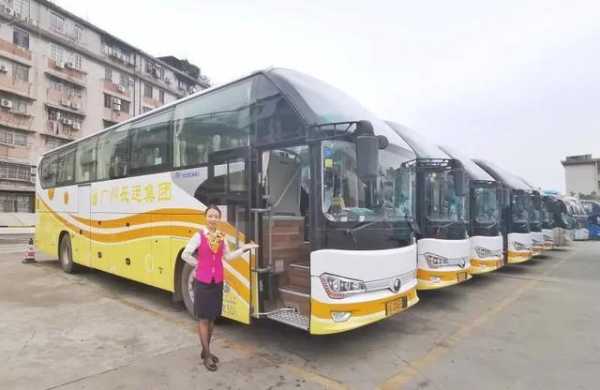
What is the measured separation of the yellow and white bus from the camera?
14.3 feet

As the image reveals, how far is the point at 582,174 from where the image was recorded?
194ft

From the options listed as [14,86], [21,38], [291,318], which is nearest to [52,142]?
[14,86]

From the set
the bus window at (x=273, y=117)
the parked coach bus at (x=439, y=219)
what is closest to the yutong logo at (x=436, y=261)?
the parked coach bus at (x=439, y=219)

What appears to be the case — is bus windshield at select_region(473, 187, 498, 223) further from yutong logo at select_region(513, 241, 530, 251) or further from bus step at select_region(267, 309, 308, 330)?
bus step at select_region(267, 309, 308, 330)

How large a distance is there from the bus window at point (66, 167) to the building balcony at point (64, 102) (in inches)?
1190

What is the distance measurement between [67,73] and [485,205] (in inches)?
1541

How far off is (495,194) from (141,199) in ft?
27.7

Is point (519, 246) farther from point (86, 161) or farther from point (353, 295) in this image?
point (86, 161)

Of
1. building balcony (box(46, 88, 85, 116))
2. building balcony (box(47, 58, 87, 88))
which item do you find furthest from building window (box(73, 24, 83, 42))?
building balcony (box(46, 88, 85, 116))

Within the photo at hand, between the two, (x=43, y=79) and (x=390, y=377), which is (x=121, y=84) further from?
(x=390, y=377)

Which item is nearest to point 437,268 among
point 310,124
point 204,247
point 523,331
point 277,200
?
point 523,331

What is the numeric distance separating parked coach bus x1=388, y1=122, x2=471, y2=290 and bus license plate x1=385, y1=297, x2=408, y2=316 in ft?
6.75

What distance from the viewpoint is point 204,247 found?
426 cm

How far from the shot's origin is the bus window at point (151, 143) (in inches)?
262
